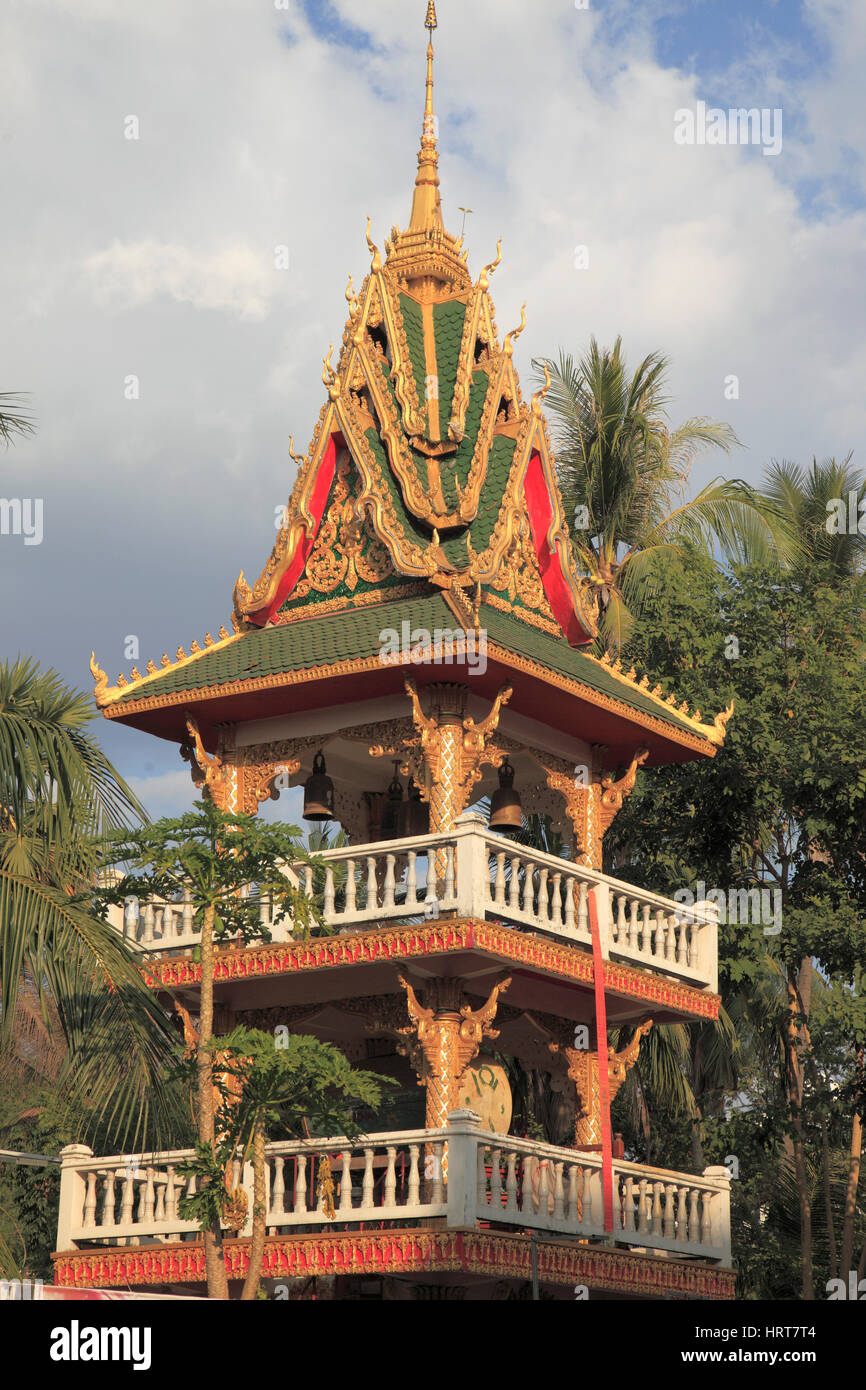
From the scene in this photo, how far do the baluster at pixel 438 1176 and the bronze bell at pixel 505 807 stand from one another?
5.46m

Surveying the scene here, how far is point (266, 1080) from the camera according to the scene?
15633mm

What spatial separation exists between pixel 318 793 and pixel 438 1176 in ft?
19.6

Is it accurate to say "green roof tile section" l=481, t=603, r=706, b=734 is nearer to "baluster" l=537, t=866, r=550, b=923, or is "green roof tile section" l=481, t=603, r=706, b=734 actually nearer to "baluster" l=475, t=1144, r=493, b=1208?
"baluster" l=537, t=866, r=550, b=923

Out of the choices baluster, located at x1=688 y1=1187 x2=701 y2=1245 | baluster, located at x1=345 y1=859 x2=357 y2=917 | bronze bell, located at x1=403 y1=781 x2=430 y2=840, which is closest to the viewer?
baluster, located at x1=345 y1=859 x2=357 y2=917

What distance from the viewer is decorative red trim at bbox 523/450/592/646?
2388 centimetres

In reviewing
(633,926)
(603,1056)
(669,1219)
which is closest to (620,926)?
(633,926)

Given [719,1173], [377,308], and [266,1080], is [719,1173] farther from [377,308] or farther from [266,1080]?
[377,308]

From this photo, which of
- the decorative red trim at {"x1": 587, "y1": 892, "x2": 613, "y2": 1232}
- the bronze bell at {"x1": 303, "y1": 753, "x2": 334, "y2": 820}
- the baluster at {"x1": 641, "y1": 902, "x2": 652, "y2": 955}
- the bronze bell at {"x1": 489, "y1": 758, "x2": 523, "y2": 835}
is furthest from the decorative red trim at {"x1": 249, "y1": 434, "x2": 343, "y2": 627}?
the baluster at {"x1": 641, "y1": 902, "x2": 652, "y2": 955}

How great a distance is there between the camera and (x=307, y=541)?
23.2 m

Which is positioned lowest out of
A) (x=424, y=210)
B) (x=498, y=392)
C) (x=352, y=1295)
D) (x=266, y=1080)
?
(x=352, y=1295)

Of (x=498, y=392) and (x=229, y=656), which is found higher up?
(x=498, y=392)

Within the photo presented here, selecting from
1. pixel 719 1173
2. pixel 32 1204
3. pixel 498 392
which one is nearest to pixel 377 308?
pixel 498 392

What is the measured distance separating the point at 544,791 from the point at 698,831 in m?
2.79

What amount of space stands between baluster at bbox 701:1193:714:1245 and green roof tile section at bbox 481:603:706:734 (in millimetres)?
5338
